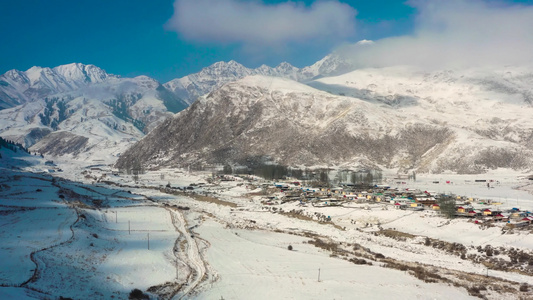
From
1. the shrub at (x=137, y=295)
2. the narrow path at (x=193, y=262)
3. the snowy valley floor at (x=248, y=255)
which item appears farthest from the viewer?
the narrow path at (x=193, y=262)

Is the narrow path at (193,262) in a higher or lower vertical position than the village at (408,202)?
lower

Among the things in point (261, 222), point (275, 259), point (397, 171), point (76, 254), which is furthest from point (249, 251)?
point (397, 171)

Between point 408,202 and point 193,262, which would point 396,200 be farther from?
point 193,262

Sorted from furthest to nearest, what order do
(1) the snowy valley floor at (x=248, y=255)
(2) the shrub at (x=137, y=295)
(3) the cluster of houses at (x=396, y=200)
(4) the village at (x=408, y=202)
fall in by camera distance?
(3) the cluster of houses at (x=396, y=200)
(4) the village at (x=408, y=202)
(1) the snowy valley floor at (x=248, y=255)
(2) the shrub at (x=137, y=295)

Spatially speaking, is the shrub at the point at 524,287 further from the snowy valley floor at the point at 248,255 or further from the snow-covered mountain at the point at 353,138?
the snow-covered mountain at the point at 353,138

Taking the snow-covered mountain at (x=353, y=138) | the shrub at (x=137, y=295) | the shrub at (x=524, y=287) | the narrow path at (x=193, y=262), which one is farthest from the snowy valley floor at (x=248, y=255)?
the snow-covered mountain at (x=353, y=138)

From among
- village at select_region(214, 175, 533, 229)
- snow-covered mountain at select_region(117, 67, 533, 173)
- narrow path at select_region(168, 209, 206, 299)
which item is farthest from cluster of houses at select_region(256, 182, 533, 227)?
snow-covered mountain at select_region(117, 67, 533, 173)

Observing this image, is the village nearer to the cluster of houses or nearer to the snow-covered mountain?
the cluster of houses

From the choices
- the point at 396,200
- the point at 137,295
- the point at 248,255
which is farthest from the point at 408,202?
the point at 137,295

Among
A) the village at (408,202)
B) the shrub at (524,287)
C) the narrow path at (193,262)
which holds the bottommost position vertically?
the narrow path at (193,262)
